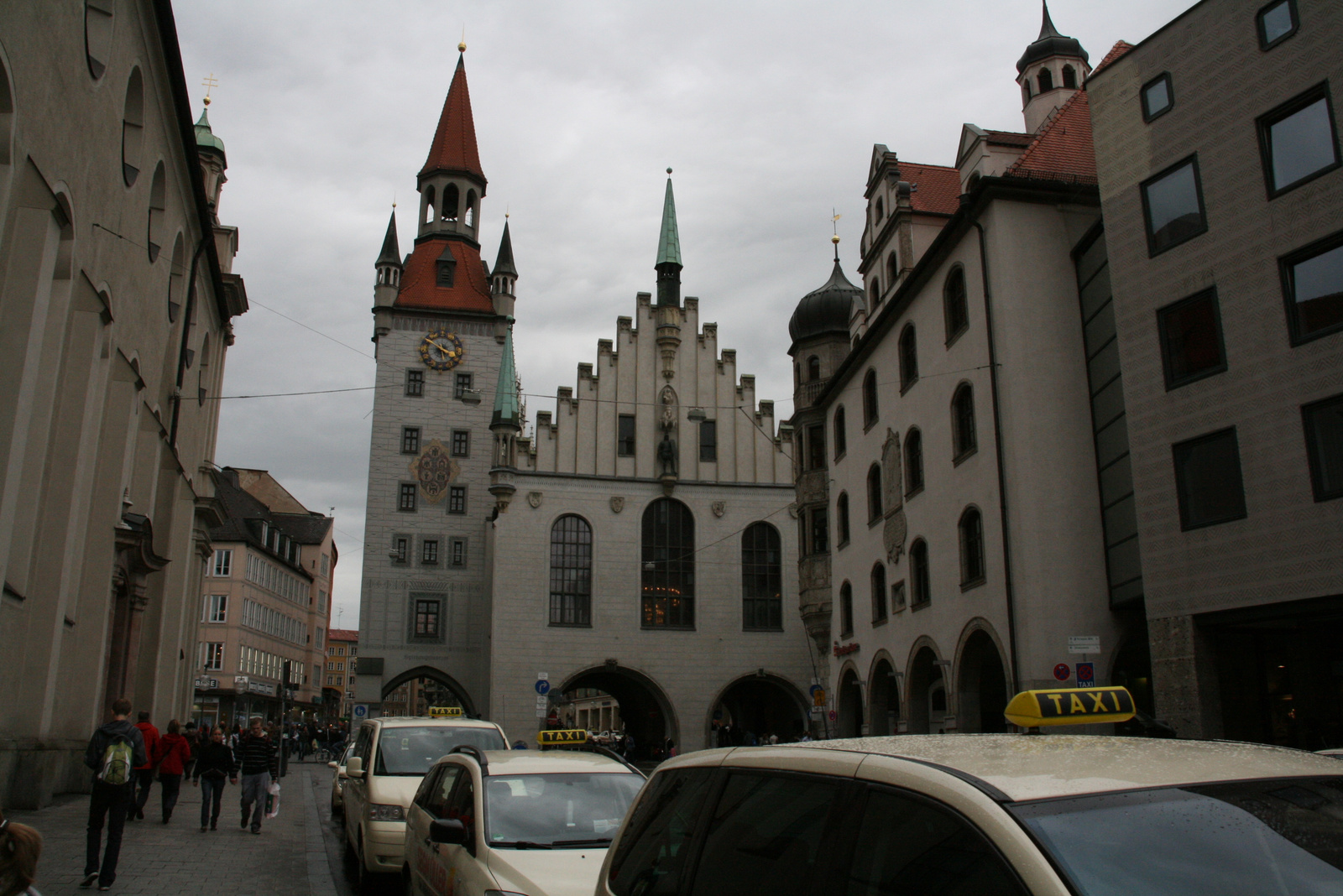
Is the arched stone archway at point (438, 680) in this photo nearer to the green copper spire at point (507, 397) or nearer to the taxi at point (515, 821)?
the green copper spire at point (507, 397)

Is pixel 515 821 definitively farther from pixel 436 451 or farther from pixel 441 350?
pixel 441 350

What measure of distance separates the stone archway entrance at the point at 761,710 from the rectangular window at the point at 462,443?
55.2 ft

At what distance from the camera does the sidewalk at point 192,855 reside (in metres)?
10.1

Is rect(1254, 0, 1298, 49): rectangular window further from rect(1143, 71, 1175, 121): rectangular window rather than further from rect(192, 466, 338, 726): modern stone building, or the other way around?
rect(192, 466, 338, 726): modern stone building

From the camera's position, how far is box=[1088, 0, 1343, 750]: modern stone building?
14.6 metres

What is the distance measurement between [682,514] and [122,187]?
31881 millimetres

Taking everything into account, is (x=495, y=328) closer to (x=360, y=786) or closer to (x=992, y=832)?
(x=360, y=786)

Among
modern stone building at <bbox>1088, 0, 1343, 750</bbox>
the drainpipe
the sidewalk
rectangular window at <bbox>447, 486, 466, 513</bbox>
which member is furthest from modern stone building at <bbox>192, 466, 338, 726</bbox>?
modern stone building at <bbox>1088, 0, 1343, 750</bbox>

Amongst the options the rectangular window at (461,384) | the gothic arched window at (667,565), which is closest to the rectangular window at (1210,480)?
the gothic arched window at (667,565)

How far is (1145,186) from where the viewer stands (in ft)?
58.2

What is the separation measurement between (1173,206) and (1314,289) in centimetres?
304

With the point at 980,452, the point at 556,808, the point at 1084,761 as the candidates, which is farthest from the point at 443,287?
the point at 1084,761

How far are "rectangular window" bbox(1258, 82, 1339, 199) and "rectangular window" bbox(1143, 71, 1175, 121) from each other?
201cm

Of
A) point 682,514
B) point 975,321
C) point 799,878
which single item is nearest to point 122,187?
point 975,321
